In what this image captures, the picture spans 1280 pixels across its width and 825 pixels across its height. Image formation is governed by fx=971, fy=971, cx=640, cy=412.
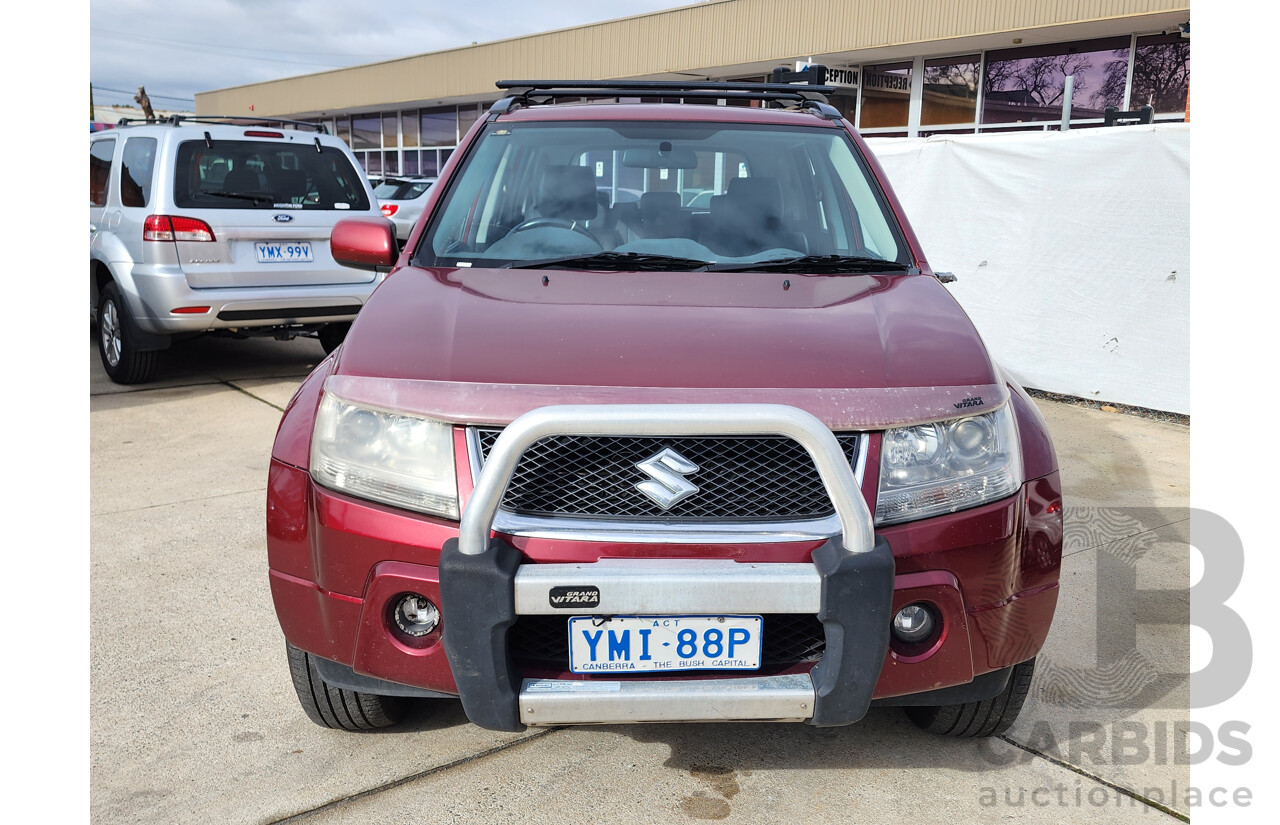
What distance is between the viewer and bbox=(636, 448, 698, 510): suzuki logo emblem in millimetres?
1980

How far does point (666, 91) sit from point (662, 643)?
2261 millimetres

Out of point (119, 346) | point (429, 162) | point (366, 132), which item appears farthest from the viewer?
point (366, 132)

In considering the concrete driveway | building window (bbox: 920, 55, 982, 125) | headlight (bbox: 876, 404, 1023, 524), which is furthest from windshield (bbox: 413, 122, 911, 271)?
building window (bbox: 920, 55, 982, 125)

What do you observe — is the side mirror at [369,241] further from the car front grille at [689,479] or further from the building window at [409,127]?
the building window at [409,127]

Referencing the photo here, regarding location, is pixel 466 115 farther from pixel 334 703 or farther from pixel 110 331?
pixel 334 703

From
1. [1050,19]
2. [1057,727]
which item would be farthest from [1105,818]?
[1050,19]

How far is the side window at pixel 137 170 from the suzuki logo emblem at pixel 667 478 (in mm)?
5905

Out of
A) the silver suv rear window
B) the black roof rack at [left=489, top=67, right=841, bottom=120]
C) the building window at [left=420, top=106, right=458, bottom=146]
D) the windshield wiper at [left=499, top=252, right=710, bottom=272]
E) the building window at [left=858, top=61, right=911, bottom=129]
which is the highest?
the building window at [left=420, top=106, right=458, bottom=146]

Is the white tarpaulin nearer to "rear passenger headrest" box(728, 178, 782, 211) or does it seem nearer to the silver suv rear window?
"rear passenger headrest" box(728, 178, 782, 211)

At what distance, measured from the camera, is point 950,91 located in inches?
645

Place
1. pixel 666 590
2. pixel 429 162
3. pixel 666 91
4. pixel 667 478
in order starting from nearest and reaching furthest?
pixel 666 590
pixel 667 478
pixel 666 91
pixel 429 162

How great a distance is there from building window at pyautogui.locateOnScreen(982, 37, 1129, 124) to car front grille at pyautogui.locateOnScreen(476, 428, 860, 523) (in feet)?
47.7

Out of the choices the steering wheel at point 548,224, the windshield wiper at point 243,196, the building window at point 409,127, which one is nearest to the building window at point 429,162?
the building window at point 409,127

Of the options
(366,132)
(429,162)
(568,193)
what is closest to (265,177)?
(568,193)
